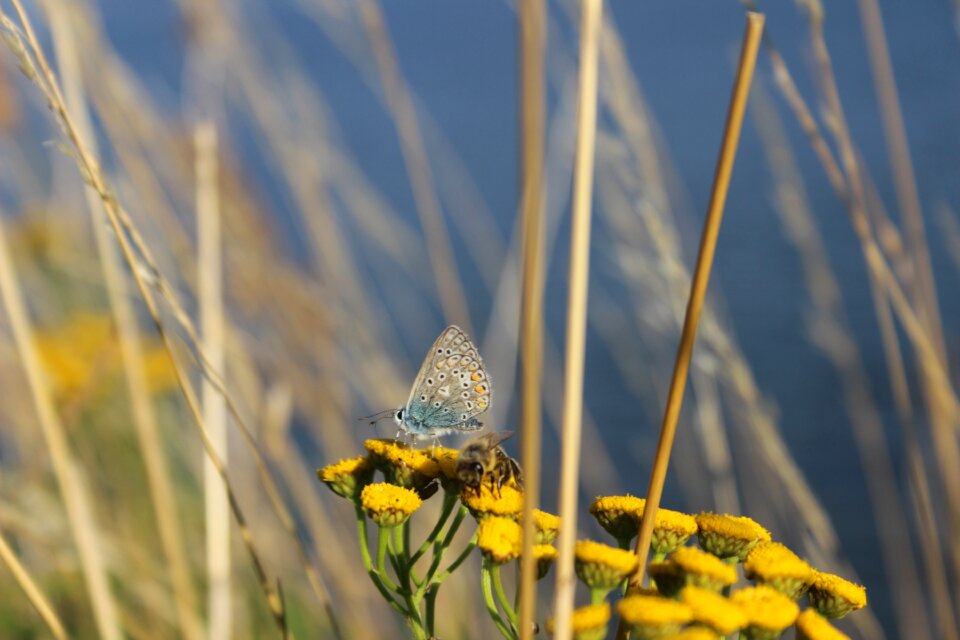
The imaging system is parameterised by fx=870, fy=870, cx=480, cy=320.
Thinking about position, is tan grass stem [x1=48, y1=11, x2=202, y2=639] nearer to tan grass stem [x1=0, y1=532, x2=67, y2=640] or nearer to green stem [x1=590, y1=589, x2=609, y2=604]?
tan grass stem [x1=0, y1=532, x2=67, y2=640]

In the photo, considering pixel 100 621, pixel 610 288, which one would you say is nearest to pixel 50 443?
pixel 100 621

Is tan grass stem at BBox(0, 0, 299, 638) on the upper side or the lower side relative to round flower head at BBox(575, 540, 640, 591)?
upper

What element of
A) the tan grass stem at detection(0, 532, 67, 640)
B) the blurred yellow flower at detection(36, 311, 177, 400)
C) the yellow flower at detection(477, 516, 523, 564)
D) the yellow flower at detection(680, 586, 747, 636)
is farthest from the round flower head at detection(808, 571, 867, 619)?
the blurred yellow flower at detection(36, 311, 177, 400)

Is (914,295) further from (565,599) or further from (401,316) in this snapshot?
(401,316)

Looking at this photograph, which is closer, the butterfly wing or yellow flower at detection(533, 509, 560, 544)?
yellow flower at detection(533, 509, 560, 544)

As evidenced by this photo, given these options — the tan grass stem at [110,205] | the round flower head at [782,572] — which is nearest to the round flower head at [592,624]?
the round flower head at [782,572]

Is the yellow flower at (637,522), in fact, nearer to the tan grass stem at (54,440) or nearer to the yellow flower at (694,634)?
the yellow flower at (694,634)
